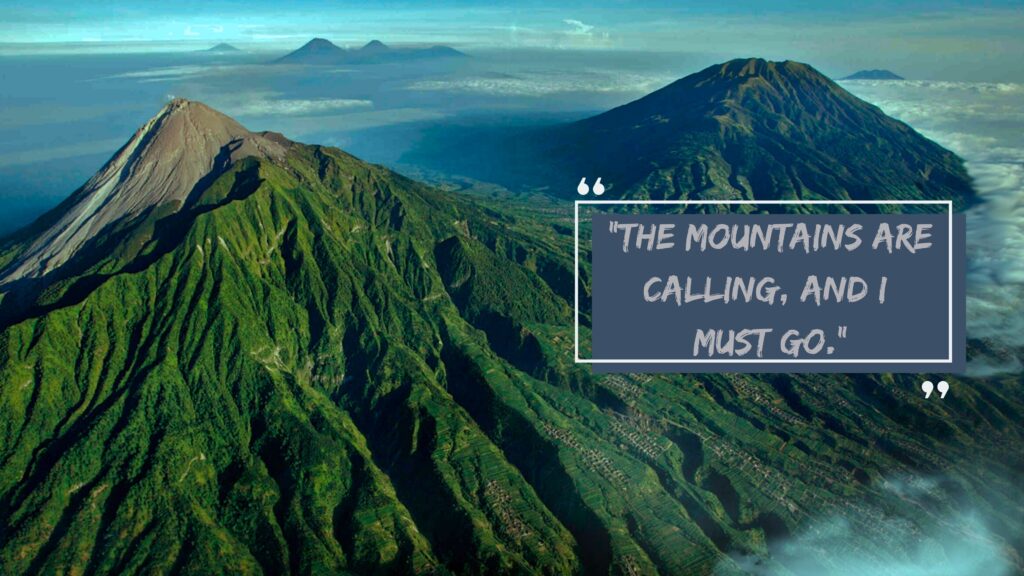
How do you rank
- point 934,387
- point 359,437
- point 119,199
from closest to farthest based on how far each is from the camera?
1. point 359,437
2. point 119,199
3. point 934,387

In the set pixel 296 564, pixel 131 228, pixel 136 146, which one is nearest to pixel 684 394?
pixel 296 564

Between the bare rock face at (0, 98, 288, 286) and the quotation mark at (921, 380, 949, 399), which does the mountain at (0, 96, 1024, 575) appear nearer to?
the bare rock face at (0, 98, 288, 286)

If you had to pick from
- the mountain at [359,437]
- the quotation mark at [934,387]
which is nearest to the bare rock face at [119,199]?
the mountain at [359,437]

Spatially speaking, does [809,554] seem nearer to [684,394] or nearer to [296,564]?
[684,394]

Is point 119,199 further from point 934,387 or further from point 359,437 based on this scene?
point 934,387

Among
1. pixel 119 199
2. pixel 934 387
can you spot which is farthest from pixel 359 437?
pixel 934 387

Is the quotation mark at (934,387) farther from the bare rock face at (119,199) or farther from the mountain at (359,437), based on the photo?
the bare rock face at (119,199)
